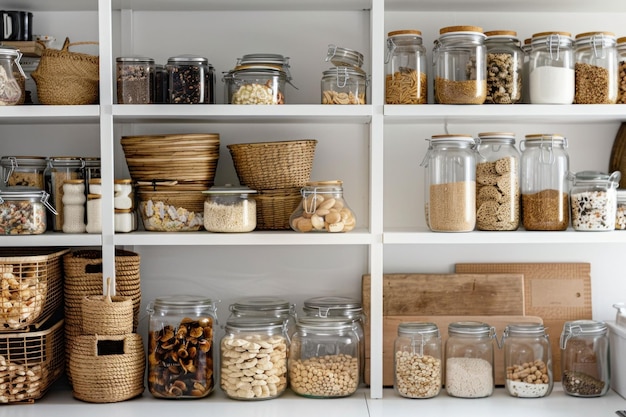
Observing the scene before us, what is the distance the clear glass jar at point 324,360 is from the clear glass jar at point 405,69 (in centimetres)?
66

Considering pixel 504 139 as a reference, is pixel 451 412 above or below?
below

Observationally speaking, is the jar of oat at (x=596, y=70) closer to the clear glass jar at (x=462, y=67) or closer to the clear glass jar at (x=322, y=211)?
the clear glass jar at (x=462, y=67)

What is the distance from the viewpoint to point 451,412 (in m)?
A: 2.01

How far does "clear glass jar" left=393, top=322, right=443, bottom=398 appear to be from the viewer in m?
2.12

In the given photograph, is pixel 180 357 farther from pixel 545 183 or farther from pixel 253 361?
pixel 545 183

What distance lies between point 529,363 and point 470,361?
0.17 m

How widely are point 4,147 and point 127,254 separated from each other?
0.57m

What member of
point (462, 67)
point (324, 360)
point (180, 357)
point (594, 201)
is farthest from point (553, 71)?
point (180, 357)

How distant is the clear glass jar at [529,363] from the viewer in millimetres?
2133

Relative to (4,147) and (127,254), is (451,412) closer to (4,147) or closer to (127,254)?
(127,254)

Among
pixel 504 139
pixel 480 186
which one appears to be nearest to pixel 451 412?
pixel 480 186

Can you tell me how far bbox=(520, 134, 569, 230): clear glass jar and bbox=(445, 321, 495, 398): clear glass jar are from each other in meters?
0.33

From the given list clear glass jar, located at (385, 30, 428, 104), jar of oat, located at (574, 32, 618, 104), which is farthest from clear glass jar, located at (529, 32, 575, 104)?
clear glass jar, located at (385, 30, 428, 104)

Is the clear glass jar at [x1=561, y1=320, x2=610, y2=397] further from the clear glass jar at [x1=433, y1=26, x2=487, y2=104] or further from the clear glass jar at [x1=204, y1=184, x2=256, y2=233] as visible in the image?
the clear glass jar at [x1=204, y1=184, x2=256, y2=233]
